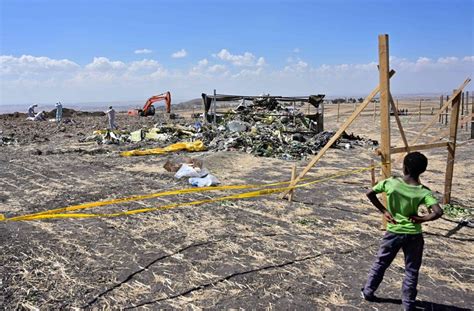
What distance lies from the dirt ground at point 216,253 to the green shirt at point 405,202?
2.61 ft

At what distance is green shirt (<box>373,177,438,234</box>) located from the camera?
3535mm

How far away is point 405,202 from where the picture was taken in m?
3.56

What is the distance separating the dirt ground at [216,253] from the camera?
394 centimetres

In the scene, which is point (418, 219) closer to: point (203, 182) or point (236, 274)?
point (236, 274)

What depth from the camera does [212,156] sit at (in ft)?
40.7

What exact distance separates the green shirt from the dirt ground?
2.61 feet

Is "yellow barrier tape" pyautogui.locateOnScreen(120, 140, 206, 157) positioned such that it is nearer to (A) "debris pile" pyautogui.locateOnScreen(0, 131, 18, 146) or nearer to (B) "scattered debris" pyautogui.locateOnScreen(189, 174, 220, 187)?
(B) "scattered debris" pyautogui.locateOnScreen(189, 174, 220, 187)

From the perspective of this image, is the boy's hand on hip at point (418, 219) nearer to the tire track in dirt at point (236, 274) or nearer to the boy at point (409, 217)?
the boy at point (409, 217)

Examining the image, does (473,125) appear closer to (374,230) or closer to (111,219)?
(374,230)

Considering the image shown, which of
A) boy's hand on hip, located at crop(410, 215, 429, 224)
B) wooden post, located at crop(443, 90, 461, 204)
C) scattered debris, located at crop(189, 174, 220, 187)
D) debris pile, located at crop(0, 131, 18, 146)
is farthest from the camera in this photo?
debris pile, located at crop(0, 131, 18, 146)

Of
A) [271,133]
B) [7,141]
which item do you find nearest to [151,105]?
[7,141]

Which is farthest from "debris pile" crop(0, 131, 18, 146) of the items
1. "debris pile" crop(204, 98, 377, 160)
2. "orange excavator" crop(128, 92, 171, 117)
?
"orange excavator" crop(128, 92, 171, 117)

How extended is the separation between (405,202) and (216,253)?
2.42m

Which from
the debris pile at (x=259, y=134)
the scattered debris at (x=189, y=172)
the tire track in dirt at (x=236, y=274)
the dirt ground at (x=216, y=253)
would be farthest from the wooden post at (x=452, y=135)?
the debris pile at (x=259, y=134)
